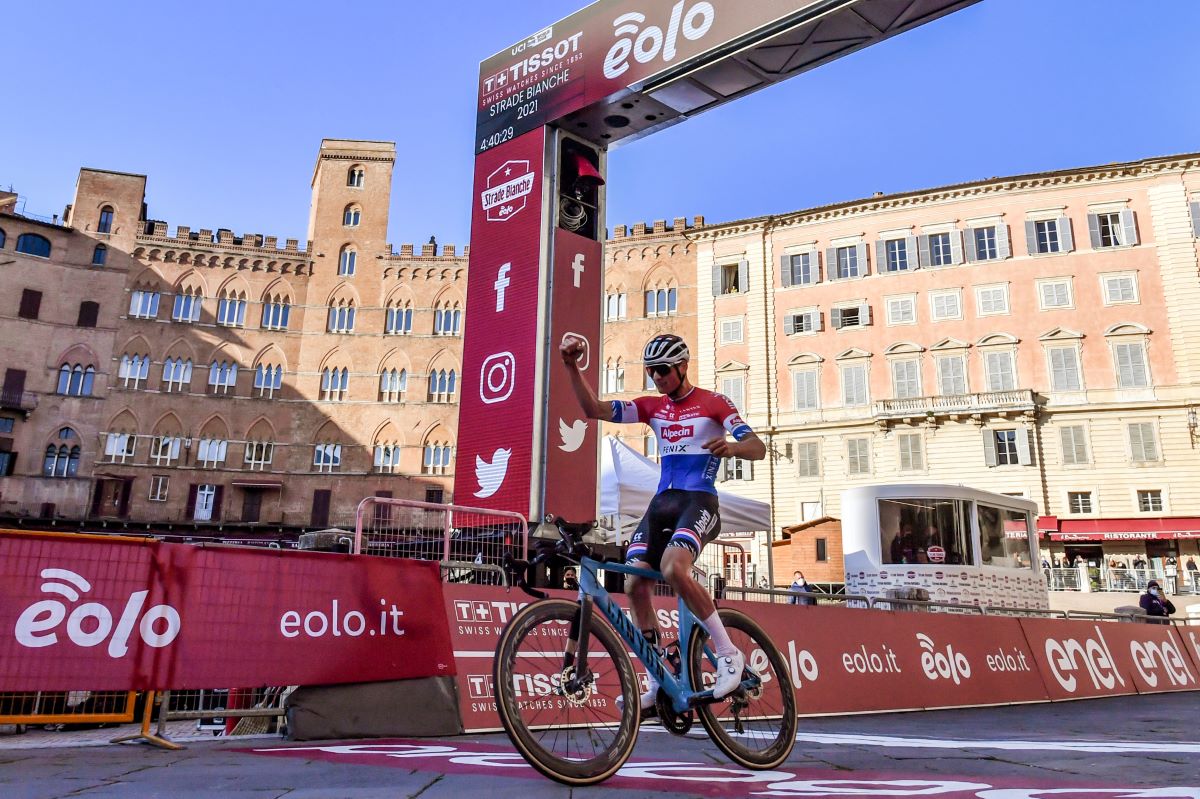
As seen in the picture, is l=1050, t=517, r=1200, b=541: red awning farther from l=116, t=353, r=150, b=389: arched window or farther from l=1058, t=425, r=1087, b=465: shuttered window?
l=116, t=353, r=150, b=389: arched window

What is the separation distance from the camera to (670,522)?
454cm

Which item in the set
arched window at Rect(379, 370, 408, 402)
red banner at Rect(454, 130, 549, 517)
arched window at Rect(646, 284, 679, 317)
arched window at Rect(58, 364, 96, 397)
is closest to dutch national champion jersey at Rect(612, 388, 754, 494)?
red banner at Rect(454, 130, 549, 517)

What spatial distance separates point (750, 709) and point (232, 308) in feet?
162

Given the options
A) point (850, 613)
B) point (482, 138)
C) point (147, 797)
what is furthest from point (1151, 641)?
point (147, 797)

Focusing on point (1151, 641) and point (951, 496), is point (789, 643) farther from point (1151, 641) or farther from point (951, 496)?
point (951, 496)

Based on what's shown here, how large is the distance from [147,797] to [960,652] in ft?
31.5

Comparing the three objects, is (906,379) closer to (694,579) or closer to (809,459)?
(809,459)

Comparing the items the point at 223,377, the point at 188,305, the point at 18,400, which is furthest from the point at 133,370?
the point at 18,400

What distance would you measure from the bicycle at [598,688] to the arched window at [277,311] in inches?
1883

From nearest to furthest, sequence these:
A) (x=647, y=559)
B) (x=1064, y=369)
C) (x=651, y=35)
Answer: (x=647, y=559)
(x=651, y=35)
(x=1064, y=369)

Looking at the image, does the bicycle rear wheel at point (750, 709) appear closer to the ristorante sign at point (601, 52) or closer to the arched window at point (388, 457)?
the ristorante sign at point (601, 52)

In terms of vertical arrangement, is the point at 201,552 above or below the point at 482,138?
below

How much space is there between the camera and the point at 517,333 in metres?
14.2

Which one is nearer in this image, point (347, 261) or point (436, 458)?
point (436, 458)
